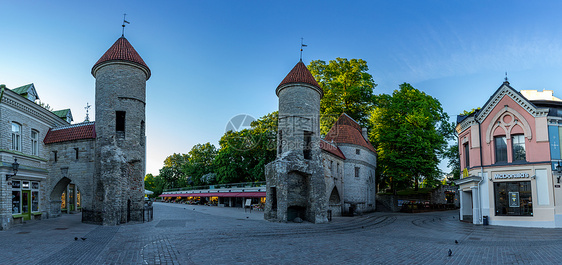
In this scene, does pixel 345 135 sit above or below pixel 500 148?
above

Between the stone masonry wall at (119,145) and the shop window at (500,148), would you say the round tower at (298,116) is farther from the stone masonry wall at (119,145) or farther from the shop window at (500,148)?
the shop window at (500,148)

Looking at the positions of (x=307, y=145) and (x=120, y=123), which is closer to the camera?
(x=120, y=123)

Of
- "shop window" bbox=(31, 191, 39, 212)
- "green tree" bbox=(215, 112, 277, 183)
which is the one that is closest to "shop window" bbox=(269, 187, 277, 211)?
"shop window" bbox=(31, 191, 39, 212)

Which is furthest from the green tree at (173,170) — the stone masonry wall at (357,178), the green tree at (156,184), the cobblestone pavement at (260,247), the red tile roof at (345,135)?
the cobblestone pavement at (260,247)

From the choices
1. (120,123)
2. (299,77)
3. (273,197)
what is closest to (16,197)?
(120,123)

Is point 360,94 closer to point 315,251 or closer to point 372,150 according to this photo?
point 372,150

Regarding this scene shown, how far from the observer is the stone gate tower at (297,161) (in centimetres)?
2452

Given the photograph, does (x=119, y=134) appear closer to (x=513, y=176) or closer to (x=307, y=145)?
(x=307, y=145)

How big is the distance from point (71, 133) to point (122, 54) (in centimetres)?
679

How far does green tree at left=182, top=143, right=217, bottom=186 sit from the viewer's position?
2317 inches

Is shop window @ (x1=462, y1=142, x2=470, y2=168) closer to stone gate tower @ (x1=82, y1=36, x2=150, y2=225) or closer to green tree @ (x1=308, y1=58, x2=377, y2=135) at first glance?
green tree @ (x1=308, y1=58, x2=377, y2=135)

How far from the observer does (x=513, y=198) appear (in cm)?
2238

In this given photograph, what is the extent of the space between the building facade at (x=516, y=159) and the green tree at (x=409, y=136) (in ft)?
43.3

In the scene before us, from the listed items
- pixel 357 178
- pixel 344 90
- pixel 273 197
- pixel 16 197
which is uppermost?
pixel 344 90
